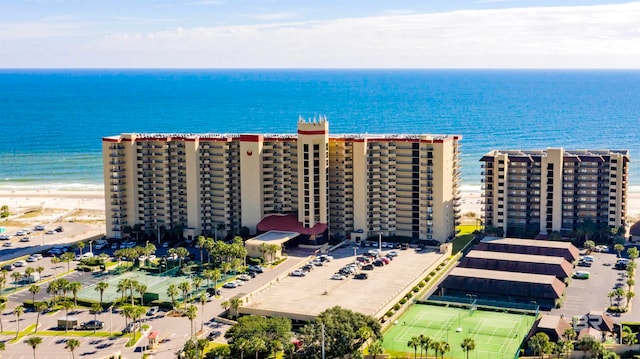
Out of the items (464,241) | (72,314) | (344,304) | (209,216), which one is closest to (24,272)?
(72,314)

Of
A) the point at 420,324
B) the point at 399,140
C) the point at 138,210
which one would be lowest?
the point at 420,324

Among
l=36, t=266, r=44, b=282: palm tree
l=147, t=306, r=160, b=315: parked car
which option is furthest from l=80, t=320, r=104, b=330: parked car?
l=36, t=266, r=44, b=282: palm tree

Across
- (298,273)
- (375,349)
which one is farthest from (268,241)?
(375,349)

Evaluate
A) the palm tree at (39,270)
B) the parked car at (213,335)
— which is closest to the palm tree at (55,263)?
the palm tree at (39,270)

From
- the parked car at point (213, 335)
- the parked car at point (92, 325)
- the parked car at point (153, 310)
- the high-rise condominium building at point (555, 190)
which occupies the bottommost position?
the parked car at point (213, 335)

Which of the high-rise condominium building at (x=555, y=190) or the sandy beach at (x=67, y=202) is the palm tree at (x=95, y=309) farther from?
the high-rise condominium building at (x=555, y=190)

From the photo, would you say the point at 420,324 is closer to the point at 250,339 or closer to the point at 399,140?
the point at 250,339

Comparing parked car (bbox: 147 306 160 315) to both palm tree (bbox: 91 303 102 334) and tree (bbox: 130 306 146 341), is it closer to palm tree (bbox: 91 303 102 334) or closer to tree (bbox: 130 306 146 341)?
palm tree (bbox: 91 303 102 334)
